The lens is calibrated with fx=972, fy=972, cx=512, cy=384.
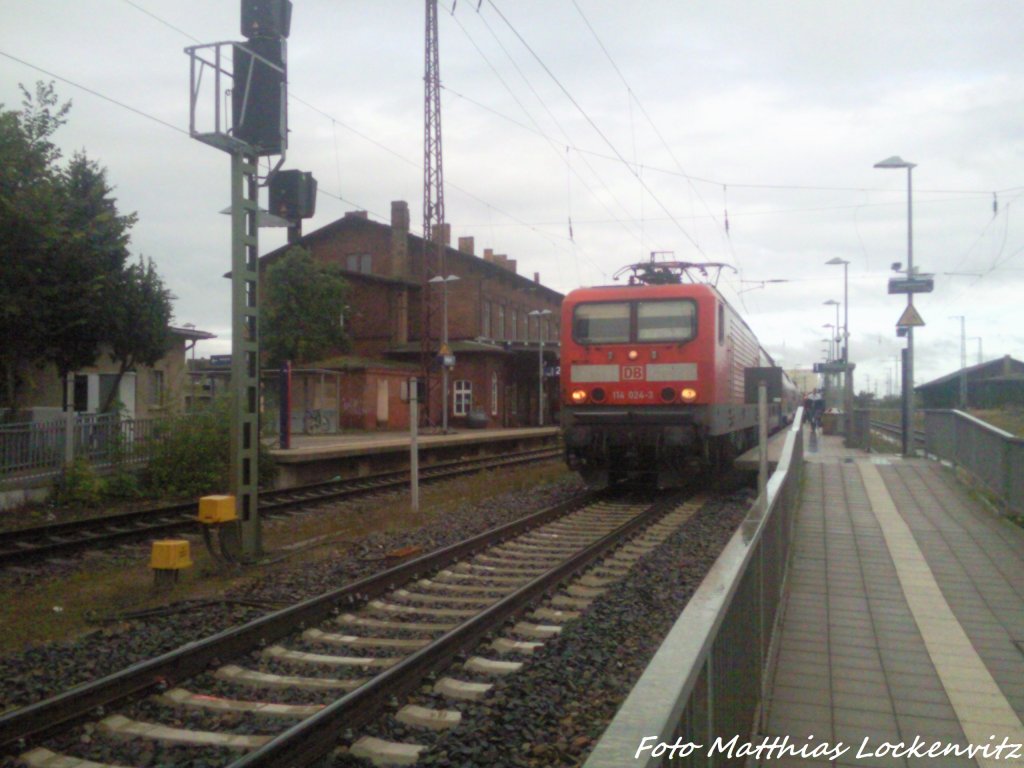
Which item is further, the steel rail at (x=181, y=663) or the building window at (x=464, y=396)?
the building window at (x=464, y=396)

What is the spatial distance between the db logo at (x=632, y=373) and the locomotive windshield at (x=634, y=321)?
0.41 m

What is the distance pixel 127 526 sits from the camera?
13.0 m

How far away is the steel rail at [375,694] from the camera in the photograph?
4461mm

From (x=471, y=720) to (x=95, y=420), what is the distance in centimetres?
1324

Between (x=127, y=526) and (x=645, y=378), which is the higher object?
(x=645, y=378)

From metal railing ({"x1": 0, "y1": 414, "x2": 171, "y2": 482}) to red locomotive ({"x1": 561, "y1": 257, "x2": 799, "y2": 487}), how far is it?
755 cm

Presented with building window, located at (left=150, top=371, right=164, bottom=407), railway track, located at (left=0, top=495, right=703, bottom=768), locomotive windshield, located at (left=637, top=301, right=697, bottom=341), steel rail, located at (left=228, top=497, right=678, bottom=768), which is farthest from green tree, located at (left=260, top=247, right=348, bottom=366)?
steel rail, located at (left=228, top=497, right=678, bottom=768)

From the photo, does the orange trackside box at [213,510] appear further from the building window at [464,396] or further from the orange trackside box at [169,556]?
the building window at [464,396]

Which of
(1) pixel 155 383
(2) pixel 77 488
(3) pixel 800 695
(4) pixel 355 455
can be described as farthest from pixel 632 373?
(1) pixel 155 383

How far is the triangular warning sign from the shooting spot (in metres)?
19.8

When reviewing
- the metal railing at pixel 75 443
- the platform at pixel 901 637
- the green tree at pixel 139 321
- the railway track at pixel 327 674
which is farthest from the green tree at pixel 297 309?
the railway track at pixel 327 674

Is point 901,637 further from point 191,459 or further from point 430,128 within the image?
point 430,128

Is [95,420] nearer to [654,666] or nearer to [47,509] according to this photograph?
[47,509]

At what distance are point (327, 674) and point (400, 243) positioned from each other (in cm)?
4792
